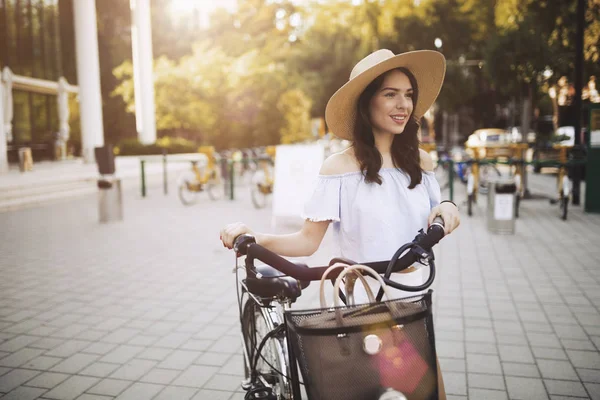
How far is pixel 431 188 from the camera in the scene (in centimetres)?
227

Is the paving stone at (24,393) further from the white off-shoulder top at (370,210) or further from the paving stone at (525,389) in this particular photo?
the paving stone at (525,389)

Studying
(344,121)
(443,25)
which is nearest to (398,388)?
(344,121)

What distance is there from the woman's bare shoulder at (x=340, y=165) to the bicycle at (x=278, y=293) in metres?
0.39

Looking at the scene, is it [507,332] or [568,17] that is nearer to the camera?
[507,332]

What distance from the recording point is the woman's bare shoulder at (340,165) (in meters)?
2.12

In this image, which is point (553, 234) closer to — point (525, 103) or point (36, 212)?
point (525, 103)

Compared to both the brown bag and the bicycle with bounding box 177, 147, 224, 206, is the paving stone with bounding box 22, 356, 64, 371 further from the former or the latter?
the bicycle with bounding box 177, 147, 224, 206

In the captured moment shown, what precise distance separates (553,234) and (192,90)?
59.3 ft

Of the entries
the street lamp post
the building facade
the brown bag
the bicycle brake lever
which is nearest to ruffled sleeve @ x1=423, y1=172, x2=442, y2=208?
the bicycle brake lever

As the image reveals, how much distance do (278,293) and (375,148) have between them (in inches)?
28.2

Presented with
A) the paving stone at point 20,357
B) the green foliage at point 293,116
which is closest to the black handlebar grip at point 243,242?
the paving stone at point 20,357

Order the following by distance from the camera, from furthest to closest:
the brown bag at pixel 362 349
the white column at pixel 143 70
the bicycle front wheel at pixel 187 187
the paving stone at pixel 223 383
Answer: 1. the white column at pixel 143 70
2. the bicycle front wheel at pixel 187 187
3. the paving stone at pixel 223 383
4. the brown bag at pixel 362 349

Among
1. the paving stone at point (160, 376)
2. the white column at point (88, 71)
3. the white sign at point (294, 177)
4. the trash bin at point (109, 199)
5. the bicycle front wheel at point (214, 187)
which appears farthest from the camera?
the white column at point (88, 71)

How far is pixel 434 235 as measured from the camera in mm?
1856
